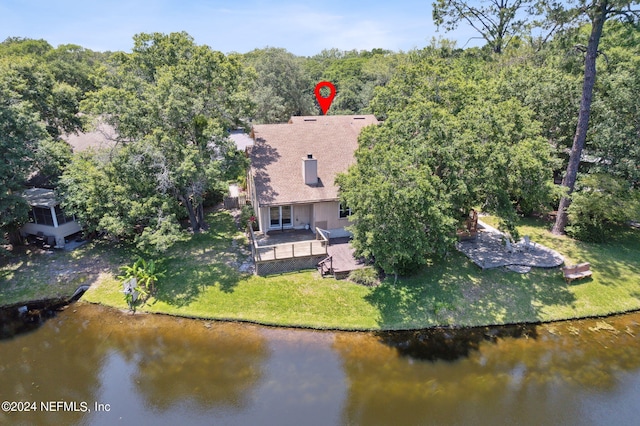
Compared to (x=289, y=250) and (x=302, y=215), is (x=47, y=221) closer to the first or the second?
(x=289, y=250)

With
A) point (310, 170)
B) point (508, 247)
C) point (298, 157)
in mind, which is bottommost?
point (508, 247)

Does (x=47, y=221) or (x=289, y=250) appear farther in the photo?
(x=47, y=221)

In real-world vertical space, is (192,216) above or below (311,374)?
above

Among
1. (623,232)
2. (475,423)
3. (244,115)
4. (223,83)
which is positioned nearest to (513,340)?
(475,423)

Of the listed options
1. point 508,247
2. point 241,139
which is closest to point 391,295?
point 508,247

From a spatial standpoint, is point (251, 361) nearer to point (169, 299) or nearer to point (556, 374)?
point (169, 299)

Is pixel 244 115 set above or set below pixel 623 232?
above
